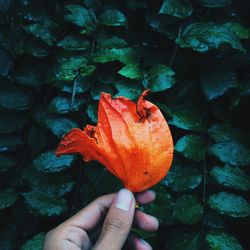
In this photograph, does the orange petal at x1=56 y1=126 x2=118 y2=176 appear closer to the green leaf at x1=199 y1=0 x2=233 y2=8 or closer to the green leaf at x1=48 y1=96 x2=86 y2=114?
the green leaf at x1=48 y1=96 x2=86 y2=114

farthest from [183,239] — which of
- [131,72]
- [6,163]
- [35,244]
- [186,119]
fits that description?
[6,163]

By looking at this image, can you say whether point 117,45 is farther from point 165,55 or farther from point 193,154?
point 193,154

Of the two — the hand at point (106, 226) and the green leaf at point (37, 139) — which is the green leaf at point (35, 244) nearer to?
the hand at point (106, 226)

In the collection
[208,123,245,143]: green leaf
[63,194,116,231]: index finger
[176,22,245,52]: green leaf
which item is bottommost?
[63,194,116,231]: index finger

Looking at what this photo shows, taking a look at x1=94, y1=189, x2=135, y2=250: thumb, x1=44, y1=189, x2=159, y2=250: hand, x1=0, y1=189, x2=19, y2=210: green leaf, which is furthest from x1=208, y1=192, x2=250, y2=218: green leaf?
x1=0, y1=189, x2=19, y2=210: green leaf

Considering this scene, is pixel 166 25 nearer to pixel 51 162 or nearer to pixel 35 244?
pixel 51 162

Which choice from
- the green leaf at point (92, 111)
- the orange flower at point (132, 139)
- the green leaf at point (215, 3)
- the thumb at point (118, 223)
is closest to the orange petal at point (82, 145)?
the orange flower at point (132, 139)
